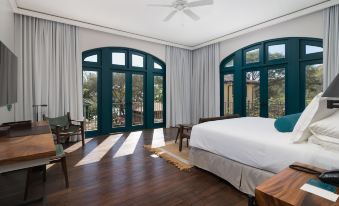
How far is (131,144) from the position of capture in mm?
4184

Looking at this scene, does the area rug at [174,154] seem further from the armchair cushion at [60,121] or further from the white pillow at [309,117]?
the armchair cushion at [60,121]

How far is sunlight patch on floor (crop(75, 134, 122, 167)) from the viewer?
123 inches

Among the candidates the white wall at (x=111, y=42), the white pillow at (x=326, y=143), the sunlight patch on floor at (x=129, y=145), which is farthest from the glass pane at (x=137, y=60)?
the white pillow at (x=326, y=143)

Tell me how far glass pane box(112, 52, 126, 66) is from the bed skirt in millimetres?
3618

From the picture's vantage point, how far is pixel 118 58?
17.6ft

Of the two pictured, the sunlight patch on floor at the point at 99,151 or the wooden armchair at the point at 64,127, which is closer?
the sunlight patch on floor at the point at 99,151

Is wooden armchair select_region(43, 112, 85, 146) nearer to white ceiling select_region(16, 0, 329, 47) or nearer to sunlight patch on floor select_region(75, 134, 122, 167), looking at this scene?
sunlight patch on floor select_region(75, 134, 122, 167)

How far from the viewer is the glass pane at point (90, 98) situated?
→ 4.92 m

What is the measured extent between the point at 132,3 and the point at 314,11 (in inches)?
141

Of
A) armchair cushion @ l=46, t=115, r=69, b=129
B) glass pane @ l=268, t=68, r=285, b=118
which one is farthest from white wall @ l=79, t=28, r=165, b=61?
glass pane @ l=268, t=68, r=285, b=118

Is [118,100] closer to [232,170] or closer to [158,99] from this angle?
[158,99]

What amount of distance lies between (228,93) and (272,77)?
142cm

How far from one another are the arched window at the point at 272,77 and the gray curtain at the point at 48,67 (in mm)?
4223

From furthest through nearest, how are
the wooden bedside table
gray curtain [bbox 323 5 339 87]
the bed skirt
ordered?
gray curtain [bbox 323 5 339 87] < the bed skirt < the wooden bedside table
